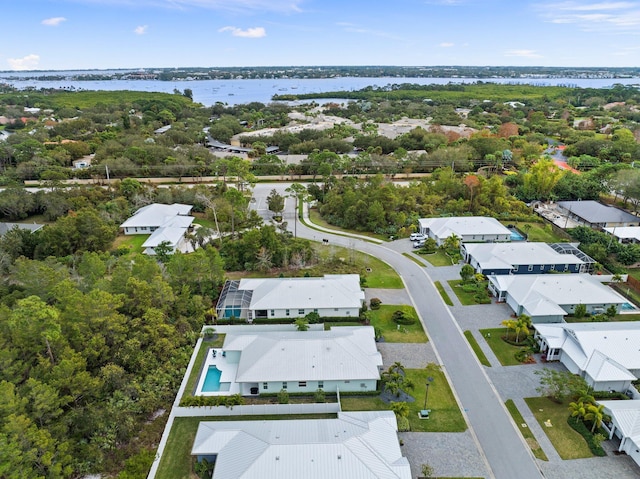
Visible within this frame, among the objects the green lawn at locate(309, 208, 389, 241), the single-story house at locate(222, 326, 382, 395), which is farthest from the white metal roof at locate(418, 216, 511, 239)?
the single-story house at locate(222, 326, 382, 395)

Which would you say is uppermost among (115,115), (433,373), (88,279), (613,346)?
(115,115)

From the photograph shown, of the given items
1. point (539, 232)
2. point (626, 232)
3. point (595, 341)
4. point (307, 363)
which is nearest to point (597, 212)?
point (626, 232)

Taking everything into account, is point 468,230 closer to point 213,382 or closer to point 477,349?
point 477,349

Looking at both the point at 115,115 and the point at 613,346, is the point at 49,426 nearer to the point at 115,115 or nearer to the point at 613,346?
the point at 613,346

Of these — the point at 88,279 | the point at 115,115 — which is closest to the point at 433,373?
the point at 88,279

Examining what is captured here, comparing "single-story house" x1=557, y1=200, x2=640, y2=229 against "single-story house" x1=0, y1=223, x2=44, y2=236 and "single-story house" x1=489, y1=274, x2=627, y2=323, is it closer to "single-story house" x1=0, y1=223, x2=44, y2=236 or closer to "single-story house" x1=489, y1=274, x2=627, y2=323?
"single-story house" x1=489, y1=274, x2=627, y2=323

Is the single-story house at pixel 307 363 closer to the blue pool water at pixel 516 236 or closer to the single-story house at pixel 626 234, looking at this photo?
the blue pool water at pixel 516 236

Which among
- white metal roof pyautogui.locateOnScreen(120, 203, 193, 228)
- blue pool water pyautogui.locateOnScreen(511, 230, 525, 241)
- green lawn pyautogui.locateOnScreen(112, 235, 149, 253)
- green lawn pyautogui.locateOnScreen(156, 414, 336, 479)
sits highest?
white metal roof pyautogui.locateOnScreen(120, 203, 193, 228)
